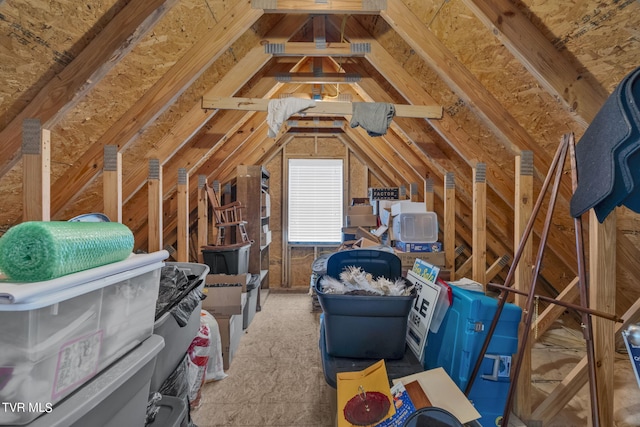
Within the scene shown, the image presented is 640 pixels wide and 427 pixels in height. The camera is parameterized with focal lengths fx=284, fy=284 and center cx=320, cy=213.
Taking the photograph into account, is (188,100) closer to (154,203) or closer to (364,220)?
(154,203)

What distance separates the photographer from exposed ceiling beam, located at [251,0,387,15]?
183cm

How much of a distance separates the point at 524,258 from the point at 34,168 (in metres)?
2.63

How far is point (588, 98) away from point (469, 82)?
641 mm

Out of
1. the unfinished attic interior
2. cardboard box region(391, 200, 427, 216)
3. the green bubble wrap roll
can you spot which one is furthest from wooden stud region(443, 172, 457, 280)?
the green bubble wrap roll

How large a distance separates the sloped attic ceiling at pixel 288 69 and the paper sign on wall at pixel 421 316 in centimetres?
110

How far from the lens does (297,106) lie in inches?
85.7

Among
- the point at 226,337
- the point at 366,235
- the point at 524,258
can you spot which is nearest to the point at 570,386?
the point at 524,258

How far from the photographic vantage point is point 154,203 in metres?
2.22

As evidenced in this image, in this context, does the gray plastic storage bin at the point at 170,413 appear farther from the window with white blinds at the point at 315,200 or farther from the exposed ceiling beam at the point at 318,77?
the window with white blinds at the point at 315,200

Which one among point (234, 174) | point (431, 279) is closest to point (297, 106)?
point (431, 279)

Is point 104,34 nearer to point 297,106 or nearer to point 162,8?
point 162,8

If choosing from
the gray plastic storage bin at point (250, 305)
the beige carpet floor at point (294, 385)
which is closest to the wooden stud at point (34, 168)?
the beige carpet floor at point (294, 385)

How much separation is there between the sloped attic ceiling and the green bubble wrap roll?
3.99 ft

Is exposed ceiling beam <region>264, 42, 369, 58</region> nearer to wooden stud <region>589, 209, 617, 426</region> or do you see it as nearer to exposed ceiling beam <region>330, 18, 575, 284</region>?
exposed ceiling beam <region>330, 18, 575, 284</region>
